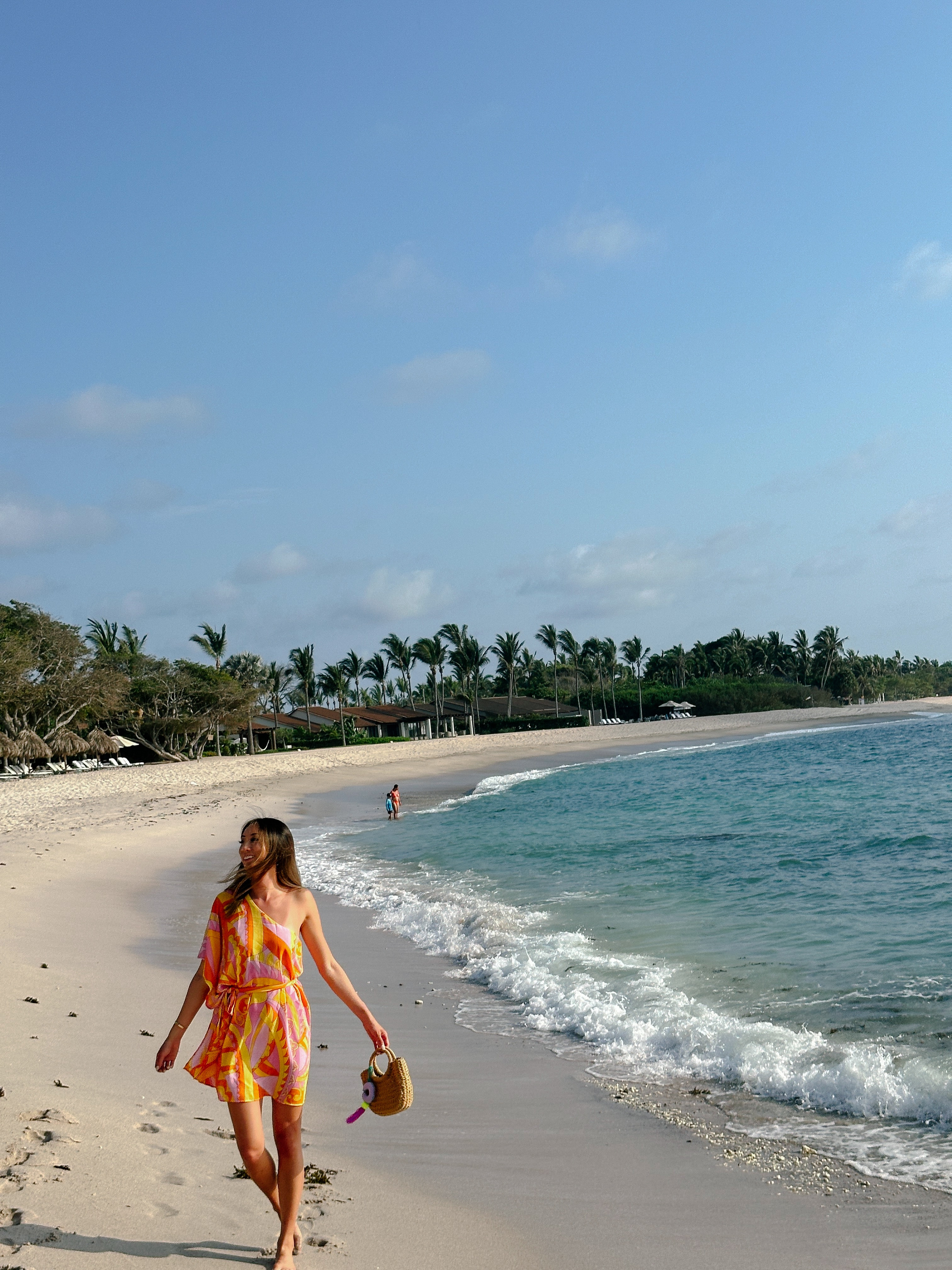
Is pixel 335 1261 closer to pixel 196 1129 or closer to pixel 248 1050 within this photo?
pixel 248 1050

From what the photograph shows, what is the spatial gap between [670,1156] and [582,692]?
318ft

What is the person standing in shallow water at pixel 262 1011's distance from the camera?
10.5ft

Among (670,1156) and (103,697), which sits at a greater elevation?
(103,697)

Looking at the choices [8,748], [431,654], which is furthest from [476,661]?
[8,748]

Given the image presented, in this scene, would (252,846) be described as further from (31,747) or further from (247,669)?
(247,669)

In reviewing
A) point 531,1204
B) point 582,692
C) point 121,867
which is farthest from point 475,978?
point 582,692

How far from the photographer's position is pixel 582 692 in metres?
101

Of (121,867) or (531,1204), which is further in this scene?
(121,867)

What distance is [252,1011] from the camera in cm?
321

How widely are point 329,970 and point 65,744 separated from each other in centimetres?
4862

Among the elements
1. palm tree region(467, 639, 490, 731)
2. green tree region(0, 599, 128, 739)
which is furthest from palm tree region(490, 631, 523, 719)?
green tree region(0, 599, 128, 739)

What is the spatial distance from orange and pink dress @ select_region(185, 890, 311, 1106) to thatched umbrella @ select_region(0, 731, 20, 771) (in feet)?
149

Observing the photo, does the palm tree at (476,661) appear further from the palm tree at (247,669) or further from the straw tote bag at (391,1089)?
the straw tote bag at (391,1089)

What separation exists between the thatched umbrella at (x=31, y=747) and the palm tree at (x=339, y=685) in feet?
77.4
